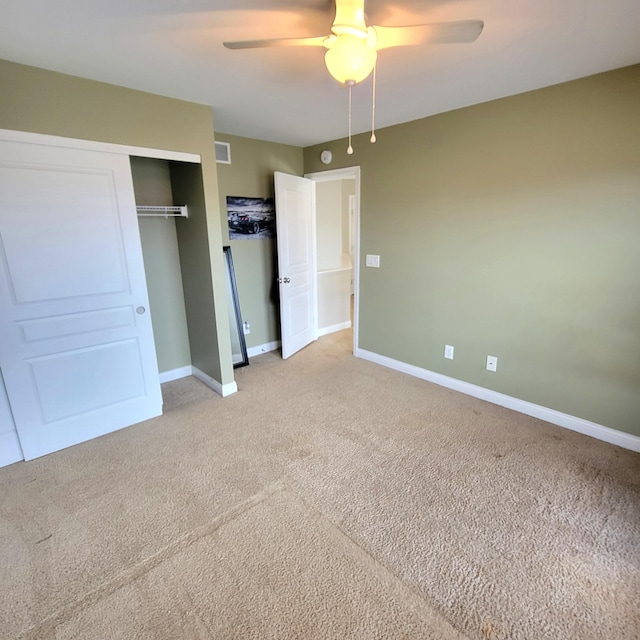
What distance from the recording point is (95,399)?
2641 mm

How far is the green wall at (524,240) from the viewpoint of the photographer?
229 centimetres

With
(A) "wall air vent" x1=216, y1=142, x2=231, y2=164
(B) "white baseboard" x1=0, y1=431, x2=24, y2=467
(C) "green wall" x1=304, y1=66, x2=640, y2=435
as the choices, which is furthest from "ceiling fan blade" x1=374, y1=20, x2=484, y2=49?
(B) "white baseboard" x1=0, y1=431, x2=24, y2=467

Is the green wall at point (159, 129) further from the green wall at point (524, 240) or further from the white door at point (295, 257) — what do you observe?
the green wall at point (524, 240)

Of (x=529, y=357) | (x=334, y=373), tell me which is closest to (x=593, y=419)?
(x=529, y=357)

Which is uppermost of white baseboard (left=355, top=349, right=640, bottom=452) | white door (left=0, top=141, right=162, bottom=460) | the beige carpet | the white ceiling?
the white ceiling

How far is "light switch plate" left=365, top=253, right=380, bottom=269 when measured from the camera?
3.77 metres

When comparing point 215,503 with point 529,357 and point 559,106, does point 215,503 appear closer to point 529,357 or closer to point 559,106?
point 529,357

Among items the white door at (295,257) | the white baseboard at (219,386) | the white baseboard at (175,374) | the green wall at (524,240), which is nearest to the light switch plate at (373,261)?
the green wall at (524,240)

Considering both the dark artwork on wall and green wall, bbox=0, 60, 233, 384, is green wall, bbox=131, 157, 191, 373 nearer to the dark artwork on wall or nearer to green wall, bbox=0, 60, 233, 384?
green wall, bbox=0, 60, 233, 384

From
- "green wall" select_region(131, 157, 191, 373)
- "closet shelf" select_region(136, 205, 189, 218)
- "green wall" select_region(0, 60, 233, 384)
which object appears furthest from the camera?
"green wall" select_region(131, 157, 191, 373)

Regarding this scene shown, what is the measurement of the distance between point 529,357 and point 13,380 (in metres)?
3.70

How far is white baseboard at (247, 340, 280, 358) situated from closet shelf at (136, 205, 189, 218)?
1.73 metres

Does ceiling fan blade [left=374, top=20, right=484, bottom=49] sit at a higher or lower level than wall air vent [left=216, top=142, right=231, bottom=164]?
lower

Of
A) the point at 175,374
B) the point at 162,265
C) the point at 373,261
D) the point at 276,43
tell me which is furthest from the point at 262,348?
the point at 276,43
